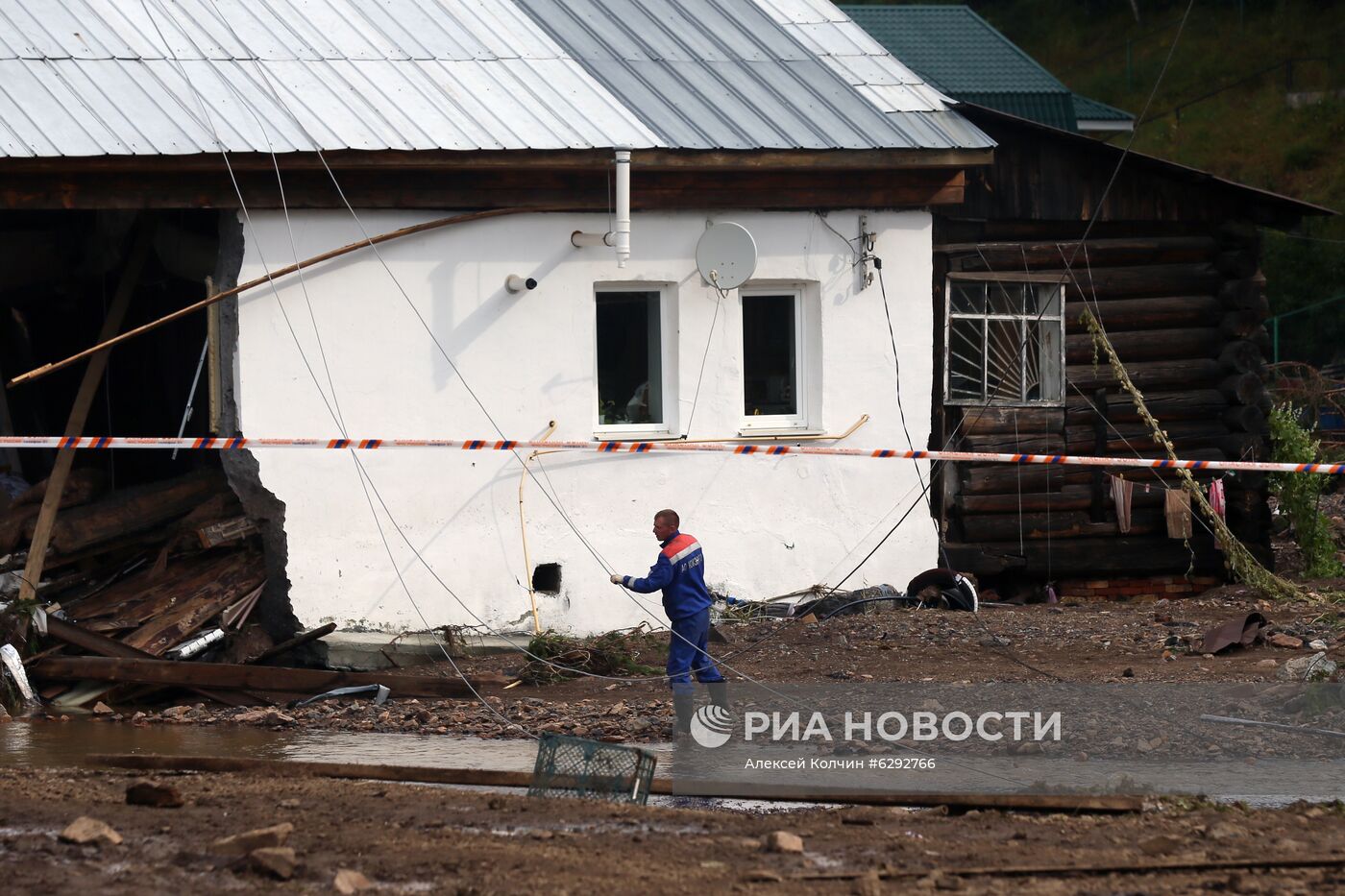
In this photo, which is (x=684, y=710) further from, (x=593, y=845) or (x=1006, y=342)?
(x=1006, y=342)

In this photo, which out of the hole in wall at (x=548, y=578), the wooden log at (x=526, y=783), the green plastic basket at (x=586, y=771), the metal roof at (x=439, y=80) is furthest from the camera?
the hole in wall at (x=548, y=578)

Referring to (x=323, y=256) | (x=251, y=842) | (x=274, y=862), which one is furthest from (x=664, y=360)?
(x=274, y=862)

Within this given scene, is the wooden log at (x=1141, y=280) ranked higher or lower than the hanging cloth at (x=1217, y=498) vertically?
higher

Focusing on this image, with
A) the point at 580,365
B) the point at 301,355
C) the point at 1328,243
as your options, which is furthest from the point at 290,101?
the point at 1328,243

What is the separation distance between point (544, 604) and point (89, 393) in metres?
3.74

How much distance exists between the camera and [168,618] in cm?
1124

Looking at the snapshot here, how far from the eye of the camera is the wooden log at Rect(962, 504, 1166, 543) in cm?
1423

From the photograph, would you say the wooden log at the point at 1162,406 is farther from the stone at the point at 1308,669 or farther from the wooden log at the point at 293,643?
the wooden log at the point at 293,643

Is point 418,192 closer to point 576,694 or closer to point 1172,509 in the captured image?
point 576,694

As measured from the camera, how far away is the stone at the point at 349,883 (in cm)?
525

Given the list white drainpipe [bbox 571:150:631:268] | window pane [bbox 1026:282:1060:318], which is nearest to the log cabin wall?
window pane [bbox 1026:282:1060:318]

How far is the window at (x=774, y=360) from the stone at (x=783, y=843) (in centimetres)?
754

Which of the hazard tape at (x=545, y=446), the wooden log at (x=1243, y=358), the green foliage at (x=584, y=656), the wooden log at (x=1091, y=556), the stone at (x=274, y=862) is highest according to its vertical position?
the wooden log at (x=1243, y=358)

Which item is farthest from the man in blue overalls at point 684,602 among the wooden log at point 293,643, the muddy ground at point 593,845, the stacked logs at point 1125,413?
the stacked logs at point 1125,413
